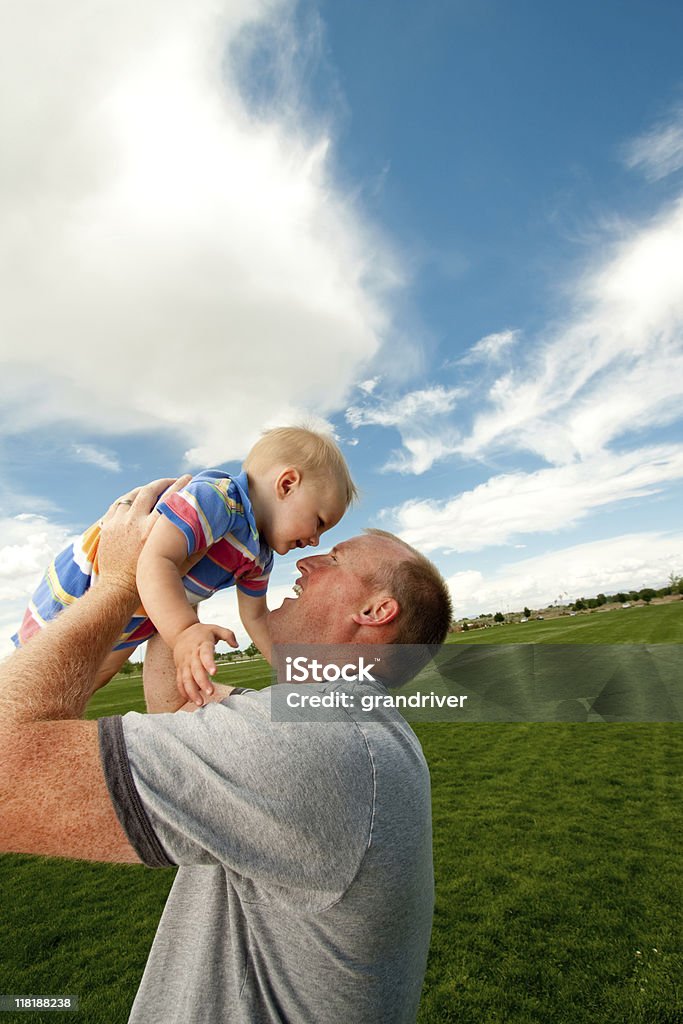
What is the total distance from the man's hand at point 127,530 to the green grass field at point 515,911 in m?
3.61

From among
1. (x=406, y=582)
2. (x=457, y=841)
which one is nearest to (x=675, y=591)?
(x=457, y=841)

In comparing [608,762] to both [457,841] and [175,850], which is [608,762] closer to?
[457,841]

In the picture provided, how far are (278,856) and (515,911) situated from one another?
16.5ft

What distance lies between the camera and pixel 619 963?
4.48 metres

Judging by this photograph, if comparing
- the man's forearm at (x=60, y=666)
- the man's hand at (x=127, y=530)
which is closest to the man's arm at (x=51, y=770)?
the man's forearm at (x=60, y=666)

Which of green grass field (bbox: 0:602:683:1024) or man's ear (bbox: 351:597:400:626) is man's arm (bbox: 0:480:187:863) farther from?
green grass field (bbox: 0:602:683:1024)

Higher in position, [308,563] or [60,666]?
[308,563]

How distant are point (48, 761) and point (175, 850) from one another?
0.87 ft

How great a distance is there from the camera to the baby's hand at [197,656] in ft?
5.43

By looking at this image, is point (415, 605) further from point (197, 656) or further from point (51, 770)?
point (51, 770)

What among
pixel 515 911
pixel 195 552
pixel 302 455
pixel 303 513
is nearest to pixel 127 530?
pixel 195 552

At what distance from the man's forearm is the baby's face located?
114cm

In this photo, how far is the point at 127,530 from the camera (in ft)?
6.88

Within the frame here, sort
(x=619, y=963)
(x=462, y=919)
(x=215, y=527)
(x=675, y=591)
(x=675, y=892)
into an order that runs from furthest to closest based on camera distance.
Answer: (x=675, y=591), (x=675, y=892), (x=462, y=919), (x=619, y=963), (x=215, y=527)
